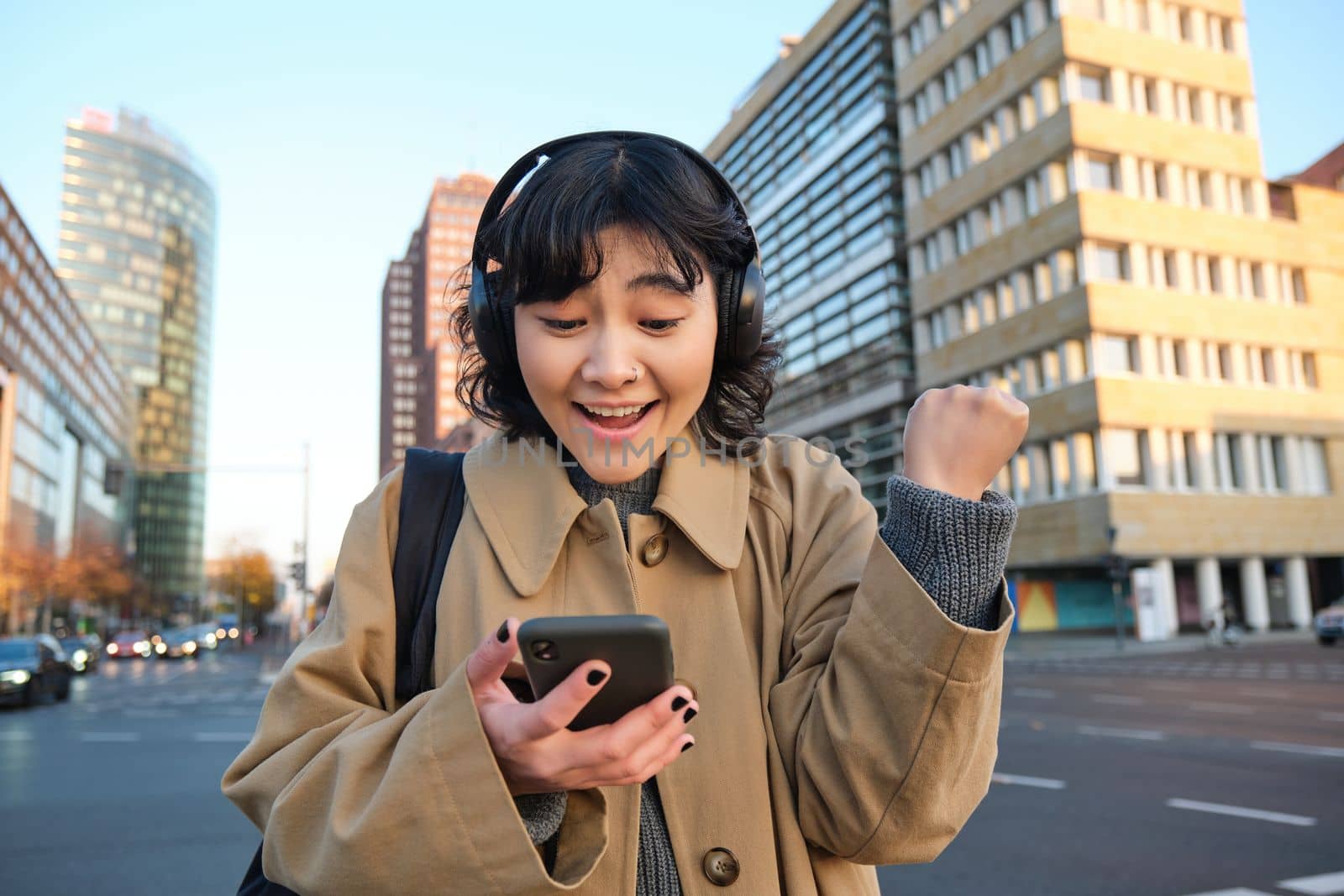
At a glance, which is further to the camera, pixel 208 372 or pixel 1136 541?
pixel 208 372

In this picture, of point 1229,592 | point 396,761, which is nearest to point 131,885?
point 396,761

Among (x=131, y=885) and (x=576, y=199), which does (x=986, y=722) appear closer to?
(x=576, y=199)

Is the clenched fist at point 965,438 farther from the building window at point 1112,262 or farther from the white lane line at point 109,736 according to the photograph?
the building window at point 1112,262

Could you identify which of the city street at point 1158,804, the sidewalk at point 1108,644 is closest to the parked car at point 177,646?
the sidewalk at point 1108,644

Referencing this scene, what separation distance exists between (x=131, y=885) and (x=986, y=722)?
5.62m

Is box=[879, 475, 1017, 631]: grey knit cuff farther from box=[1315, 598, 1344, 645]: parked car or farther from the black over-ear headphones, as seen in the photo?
box=[1315, 598, 1344, 645]: parked car

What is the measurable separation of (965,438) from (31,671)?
2094 centimetres

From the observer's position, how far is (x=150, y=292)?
121 metres

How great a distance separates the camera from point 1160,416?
3322 centimetres

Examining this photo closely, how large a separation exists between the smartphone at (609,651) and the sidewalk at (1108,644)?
26554mm

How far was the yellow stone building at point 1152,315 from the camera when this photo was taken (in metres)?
33.3

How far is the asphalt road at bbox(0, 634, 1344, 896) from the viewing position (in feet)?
16.6

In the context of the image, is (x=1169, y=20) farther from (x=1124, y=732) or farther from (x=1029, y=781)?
(x=1029, y=781)

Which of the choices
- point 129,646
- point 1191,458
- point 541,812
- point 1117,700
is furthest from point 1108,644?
point 129,646
